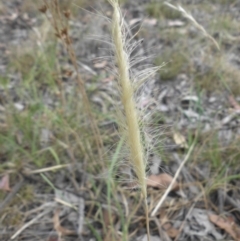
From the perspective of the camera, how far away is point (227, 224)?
125cm

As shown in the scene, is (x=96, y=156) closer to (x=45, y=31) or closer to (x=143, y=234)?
(x=143, y=234)

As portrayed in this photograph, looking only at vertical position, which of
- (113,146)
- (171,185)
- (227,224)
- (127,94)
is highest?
(127,94)

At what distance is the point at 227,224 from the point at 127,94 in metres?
0.80

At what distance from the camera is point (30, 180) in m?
1.48

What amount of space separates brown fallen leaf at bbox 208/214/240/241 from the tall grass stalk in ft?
1.94

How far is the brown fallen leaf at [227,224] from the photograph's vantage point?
121 cm

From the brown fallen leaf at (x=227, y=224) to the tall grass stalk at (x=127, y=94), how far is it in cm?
59

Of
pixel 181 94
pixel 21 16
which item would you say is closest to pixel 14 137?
pixel 181 94

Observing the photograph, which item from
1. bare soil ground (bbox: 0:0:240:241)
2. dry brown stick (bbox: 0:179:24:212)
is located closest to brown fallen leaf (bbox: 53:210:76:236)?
bare soil ground (bbox: 0:0:240:241)

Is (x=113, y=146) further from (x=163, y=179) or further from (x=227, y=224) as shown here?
(x=227, y=224)

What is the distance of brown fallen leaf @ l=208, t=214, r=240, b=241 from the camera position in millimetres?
1215

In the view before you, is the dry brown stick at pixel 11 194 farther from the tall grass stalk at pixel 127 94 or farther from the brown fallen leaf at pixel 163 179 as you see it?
the tall grass stalk at pixel 127 94

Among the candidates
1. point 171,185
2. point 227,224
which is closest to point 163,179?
point 171,185

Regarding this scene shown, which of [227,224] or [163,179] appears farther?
[163,179]
